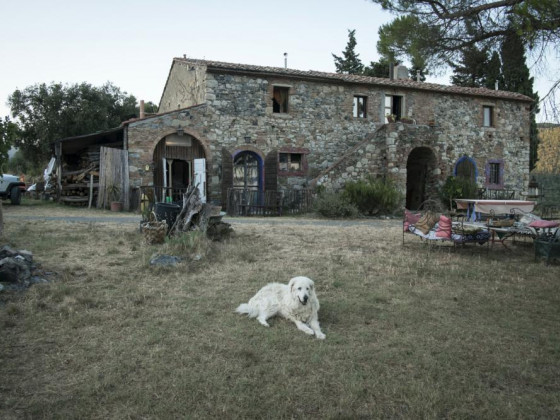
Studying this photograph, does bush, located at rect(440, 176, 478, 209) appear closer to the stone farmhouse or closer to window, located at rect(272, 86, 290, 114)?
the stone farmhouse

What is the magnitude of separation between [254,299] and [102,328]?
1573 millimetres

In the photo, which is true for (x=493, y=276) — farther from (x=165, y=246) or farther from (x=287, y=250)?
(x=165, y=246)

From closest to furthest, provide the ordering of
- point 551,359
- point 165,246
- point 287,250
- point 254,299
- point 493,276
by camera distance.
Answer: point 551,359 < point 254,299 < point 493,276 < point 165,246 < point 287,250

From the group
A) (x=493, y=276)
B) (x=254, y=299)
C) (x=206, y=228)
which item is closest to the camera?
(x=254, y=299)

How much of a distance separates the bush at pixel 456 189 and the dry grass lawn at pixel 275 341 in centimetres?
1071

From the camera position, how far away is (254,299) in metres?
4.64

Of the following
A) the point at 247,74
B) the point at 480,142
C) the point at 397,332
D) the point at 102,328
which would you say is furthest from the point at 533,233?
the point at 480,142

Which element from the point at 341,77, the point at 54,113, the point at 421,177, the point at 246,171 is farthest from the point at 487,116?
the point at 54,113

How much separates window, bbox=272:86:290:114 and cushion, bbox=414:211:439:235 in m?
9.85

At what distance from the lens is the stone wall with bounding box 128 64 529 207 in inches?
605

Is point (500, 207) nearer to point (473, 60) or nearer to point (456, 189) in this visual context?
point (473, 60)

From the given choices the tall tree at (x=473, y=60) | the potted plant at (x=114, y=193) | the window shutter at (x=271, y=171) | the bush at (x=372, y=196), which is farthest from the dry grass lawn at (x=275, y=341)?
the window shutter at (x=271, y=171)

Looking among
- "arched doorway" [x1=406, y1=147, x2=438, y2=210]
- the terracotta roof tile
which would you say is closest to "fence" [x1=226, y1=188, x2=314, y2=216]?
the terracotta roof tile

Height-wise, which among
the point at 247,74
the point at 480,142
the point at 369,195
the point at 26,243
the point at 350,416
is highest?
the point at 247,74
